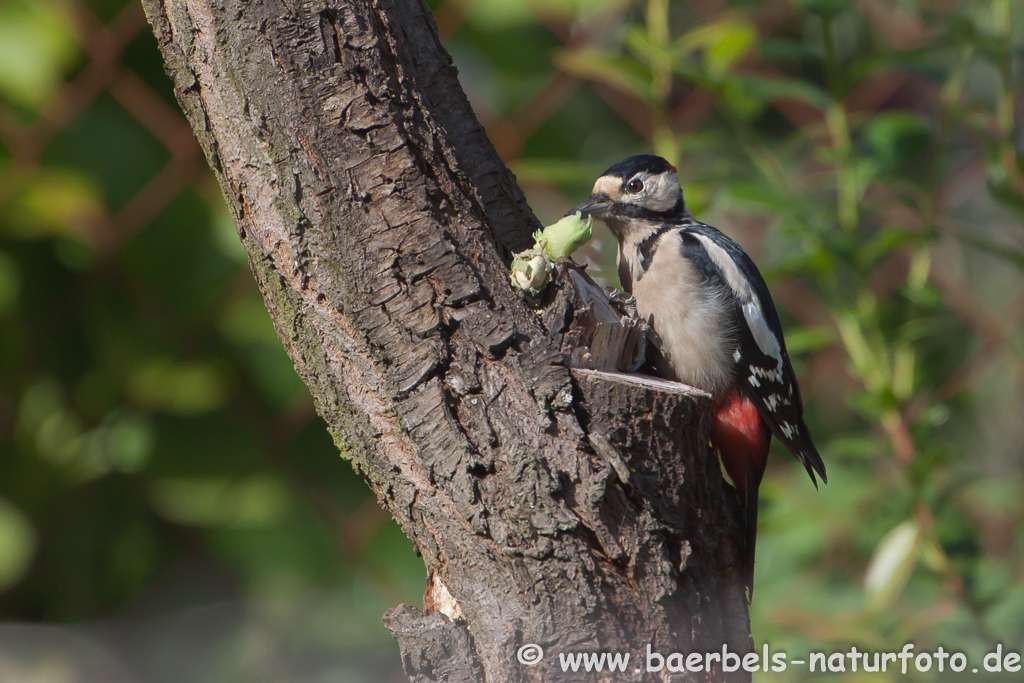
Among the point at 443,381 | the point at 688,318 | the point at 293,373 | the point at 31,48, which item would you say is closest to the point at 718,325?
the point at 688,318

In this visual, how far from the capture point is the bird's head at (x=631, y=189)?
2.46 meters

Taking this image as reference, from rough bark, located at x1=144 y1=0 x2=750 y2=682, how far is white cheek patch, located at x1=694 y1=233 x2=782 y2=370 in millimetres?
866

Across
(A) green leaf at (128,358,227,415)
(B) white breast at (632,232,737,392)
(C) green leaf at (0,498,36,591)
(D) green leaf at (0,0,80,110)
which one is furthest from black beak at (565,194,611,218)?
(C) green leaf at (0,498,36,591)

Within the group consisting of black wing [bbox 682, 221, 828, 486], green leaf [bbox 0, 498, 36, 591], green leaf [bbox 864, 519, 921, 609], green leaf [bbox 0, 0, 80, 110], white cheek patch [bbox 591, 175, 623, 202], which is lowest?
green leaf [bbox 864, 519, 921, 609]

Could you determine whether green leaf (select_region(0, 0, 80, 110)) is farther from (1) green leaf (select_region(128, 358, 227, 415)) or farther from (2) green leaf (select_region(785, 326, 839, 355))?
(2) green leaf (select_region(785, 326, 839, 355))

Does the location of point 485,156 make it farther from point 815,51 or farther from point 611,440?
point 815,51

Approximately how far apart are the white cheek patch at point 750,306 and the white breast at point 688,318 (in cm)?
5

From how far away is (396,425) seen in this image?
1.45m

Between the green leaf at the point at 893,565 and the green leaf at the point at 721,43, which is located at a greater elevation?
the green leaf at the point at 721,43

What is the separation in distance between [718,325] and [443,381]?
1.06 metres

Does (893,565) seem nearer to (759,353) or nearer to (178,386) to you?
(759,353)

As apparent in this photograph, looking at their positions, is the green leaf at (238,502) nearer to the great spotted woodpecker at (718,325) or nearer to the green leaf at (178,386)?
the green leaf at (178,386)

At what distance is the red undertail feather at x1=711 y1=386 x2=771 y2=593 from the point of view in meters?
2.03

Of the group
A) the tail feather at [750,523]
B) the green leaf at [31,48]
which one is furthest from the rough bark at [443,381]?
the green leaf at [31,48]
